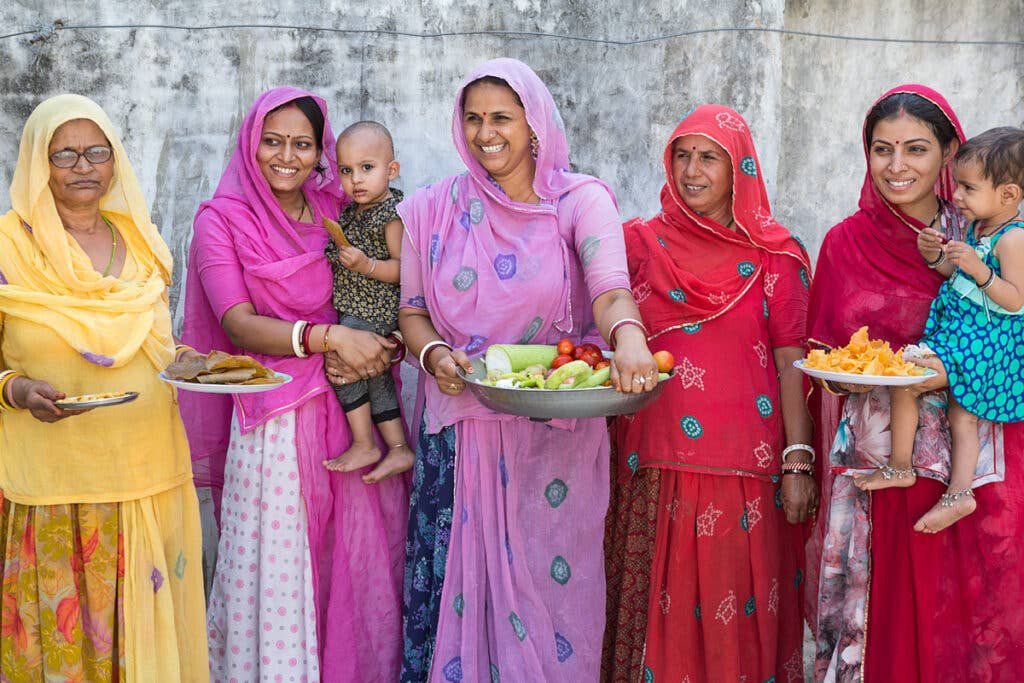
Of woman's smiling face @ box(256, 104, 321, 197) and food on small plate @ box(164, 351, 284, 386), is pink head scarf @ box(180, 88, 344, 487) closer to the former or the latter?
woman's smiling face @ box(256, 104, 321, 197)

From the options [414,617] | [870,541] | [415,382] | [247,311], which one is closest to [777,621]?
[870,541]

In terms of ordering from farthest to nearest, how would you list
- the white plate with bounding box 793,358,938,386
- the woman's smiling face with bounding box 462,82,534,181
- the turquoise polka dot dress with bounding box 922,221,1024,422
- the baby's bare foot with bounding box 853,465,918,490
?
the woman's smiling face with bounding box 462,82,534,181
the baby's bare foot with bounding box 853,465,918,490
the turquoise polka dot dress with bounding box 922,221,1024,422
the white plate with bounding box 793,358,938,386

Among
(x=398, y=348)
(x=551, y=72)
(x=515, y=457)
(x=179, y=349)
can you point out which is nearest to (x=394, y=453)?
(x=398, y=348)

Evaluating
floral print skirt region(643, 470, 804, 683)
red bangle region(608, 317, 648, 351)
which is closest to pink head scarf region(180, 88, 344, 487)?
red bangle region(608, 317, 648, 351)

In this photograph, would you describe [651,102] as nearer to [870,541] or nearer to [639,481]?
[639,481]

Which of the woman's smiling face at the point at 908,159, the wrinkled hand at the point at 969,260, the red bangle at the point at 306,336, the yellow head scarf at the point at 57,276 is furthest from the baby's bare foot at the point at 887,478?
the yellow head scarf at the point at 57,276

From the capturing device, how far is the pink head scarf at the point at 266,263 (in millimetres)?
3314

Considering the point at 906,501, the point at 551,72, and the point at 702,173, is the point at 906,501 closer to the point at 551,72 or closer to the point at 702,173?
the point at 702,173

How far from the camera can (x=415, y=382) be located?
13.8 feet

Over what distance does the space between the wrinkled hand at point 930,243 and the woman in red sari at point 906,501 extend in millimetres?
106

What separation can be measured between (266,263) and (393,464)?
80cm

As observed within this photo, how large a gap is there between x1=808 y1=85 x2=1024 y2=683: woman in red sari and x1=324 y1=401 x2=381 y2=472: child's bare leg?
1.50 meters

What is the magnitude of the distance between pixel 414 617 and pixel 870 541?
57.5 inches

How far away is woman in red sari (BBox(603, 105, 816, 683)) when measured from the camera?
125 inches
